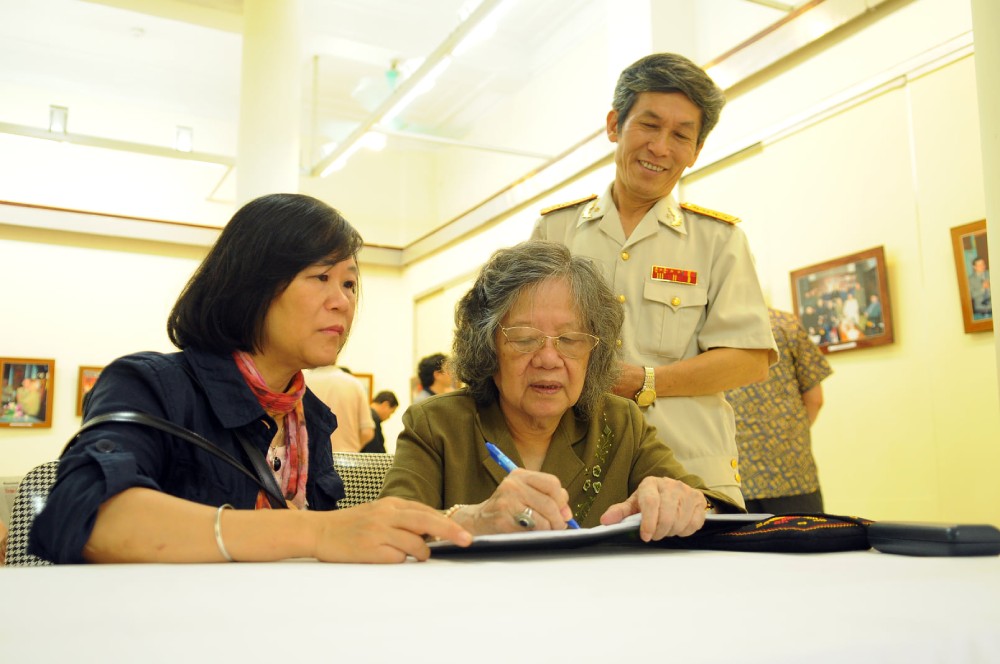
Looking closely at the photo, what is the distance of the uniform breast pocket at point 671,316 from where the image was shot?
223 centimetres

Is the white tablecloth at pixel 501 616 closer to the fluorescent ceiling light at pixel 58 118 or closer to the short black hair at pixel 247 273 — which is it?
the short black hair at pixel 247 273

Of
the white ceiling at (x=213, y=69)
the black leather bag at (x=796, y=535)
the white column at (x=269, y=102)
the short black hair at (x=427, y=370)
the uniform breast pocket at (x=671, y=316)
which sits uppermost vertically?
the white ceiling at (x=213, y=69)

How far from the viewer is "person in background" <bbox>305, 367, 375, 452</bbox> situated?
17.7ft

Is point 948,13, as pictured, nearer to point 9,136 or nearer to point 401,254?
point 401,254

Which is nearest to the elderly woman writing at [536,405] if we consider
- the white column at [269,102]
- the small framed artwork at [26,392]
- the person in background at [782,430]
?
the person in background at [782,430]

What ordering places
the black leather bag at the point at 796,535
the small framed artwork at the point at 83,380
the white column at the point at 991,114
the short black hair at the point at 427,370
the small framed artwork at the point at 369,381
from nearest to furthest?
the black leather bag at the point at 796,535
the white column at the point at 991,114
the short black hair at the point at 427,370
the small framed artwork at the point at 83,380
the small framed artwork at the point at 369,381

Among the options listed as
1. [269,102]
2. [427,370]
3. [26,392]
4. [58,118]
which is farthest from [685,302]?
[26,392]

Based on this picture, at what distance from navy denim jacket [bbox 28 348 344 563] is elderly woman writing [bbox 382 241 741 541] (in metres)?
0.25

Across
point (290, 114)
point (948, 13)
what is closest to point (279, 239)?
point (948, 13)

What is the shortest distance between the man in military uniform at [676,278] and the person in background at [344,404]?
329cm

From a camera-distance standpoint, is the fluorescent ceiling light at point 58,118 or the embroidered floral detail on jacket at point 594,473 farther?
the fluorescent ceiling light at point 58,118

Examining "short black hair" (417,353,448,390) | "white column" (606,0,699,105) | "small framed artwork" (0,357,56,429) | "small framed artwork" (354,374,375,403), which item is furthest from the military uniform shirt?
"small framed artwork" (354,374,375,403)

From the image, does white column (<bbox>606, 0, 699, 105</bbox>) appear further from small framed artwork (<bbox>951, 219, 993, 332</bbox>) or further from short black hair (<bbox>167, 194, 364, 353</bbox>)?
short black hair (<bbox>167, 194, 364, 353</bbox>)

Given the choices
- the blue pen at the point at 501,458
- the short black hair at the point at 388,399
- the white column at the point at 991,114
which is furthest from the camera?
the short black hair at the point at 388,399
